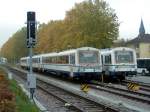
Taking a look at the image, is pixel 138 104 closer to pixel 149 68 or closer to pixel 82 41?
pixel 149 68

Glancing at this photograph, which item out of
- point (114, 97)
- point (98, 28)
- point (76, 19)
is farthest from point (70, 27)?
point (114, 97)

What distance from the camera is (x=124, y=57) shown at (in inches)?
1625

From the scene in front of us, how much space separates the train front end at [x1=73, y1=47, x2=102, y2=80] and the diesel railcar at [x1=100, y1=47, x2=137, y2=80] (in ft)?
4.13

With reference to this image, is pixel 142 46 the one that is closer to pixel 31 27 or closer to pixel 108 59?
pixel 108 59

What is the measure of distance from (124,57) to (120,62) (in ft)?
2.00

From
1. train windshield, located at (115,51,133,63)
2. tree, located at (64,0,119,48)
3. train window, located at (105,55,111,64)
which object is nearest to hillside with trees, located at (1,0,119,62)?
tree, located at (64,0,119,48)

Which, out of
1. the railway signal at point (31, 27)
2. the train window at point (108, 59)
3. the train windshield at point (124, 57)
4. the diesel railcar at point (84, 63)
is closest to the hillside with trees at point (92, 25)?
the train window at point (108, 59)

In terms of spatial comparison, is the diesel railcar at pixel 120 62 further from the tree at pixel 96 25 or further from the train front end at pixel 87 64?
the tree at pixel 96 25

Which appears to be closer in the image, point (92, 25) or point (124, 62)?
point (124, 62)

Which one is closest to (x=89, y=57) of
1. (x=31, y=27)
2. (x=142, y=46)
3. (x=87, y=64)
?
(x=87, y=64)

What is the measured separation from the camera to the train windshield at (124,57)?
135ft

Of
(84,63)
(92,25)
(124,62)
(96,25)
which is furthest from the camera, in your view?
(92,25)

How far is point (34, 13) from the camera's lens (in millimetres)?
21375

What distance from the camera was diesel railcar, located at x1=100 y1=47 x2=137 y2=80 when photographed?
40.6m
